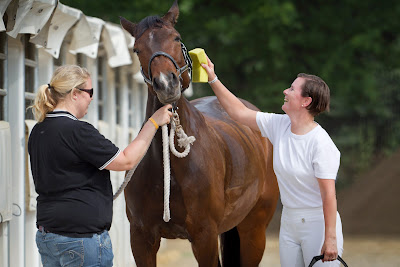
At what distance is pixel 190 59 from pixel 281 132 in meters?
0.70

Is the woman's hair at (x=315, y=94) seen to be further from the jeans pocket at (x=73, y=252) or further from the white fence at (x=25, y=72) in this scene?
the white fence at (x=25, y=72)

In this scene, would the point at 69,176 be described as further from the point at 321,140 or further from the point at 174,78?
the point at 321,140

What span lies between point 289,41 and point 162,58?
11055 mm

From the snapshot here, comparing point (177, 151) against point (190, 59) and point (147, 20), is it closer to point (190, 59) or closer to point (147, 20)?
point (190, 59)

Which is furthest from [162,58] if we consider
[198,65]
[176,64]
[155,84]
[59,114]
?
[59,114]

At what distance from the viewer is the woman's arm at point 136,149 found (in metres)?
2.85

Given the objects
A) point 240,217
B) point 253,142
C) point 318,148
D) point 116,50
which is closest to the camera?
point 318,148

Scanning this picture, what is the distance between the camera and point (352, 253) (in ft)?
31.0

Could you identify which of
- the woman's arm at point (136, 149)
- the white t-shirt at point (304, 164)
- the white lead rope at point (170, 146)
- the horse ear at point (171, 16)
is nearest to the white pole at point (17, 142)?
the horse ear at point (171, 16)

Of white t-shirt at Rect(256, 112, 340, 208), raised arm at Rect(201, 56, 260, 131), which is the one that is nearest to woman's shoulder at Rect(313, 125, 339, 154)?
white t-shirt at Rect(256, 112, 340, 208)

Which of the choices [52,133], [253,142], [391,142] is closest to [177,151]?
[52,133]

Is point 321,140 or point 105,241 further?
point 321,140

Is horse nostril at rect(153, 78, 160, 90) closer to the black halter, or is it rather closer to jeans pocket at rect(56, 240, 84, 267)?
the black halter

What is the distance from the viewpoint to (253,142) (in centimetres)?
501
